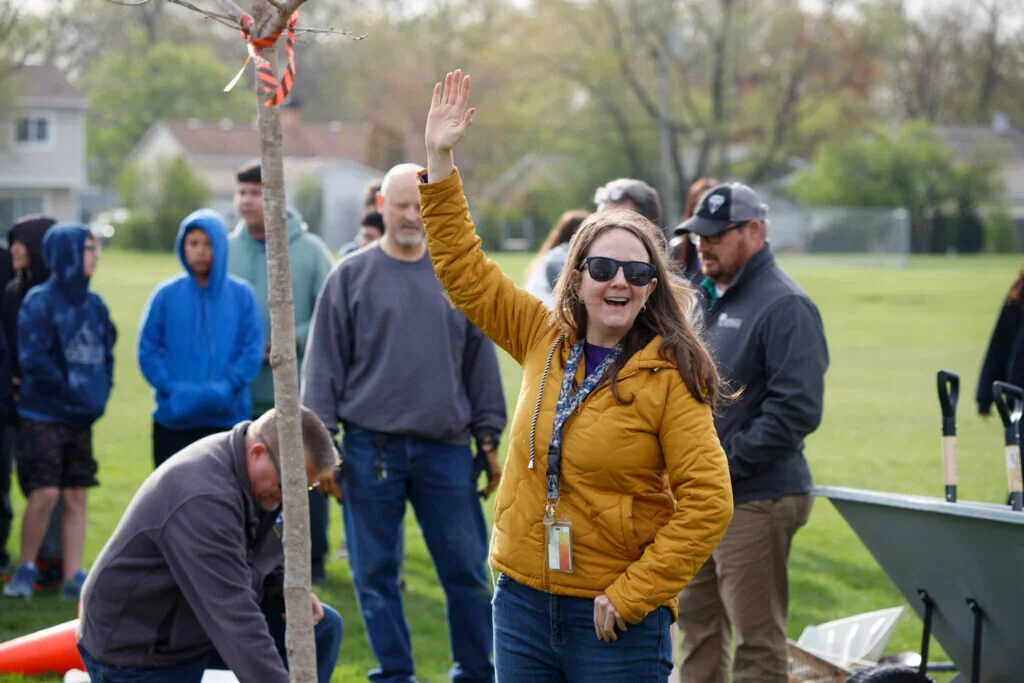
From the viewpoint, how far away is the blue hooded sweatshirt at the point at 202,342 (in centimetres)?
677

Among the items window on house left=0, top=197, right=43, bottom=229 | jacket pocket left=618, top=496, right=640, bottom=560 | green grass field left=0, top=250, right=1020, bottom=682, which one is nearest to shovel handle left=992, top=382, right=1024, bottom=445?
jacket pocket left=618, top=496, right=640, bottom=560

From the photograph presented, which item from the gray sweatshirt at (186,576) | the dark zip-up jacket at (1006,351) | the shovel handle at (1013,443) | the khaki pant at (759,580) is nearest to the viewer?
the gray sweatshirt at (186,576)

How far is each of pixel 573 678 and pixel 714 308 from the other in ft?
7.16

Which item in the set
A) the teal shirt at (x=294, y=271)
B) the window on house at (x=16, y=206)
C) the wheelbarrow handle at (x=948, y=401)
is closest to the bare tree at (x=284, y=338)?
the wheelbarrow handle at (x=948, y=401)

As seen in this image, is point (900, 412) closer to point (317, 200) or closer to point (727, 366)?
point (727, 366)

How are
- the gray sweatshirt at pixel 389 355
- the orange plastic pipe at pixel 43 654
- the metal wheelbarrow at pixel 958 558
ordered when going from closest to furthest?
the metal wheelbarrow at pixel 958 558 < the gray sweatshirt at pixel 389 355 < the orange plastic pipe at pixel 43 654

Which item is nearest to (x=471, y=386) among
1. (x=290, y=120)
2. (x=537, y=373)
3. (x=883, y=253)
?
(x=537, y=373)

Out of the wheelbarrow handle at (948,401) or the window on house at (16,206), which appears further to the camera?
the window on house at (16,206)

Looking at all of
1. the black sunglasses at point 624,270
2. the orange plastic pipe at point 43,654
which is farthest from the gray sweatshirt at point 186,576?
the orange plastic pipe at point 43,654

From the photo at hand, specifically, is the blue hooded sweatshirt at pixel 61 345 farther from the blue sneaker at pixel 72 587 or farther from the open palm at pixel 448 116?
the open palm at pixel 448 116

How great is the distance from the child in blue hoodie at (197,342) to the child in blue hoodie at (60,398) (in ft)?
1.71

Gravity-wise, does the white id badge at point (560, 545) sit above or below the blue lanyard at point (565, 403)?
below

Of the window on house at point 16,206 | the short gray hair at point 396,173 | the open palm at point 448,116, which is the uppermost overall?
the window on house at point 16,206

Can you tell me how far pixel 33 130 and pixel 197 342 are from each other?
5671 centimetres
